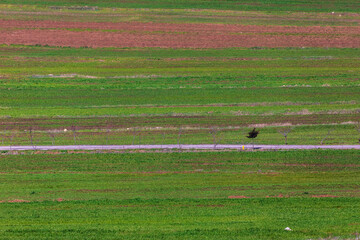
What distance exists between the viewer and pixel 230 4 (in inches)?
3578

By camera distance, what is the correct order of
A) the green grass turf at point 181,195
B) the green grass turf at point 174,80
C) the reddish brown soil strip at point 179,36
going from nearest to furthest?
the green grass turf at point 181,195 → the green grass turf at point 174,80 → the reddish brown soil strip at point 179,36

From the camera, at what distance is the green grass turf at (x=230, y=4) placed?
3529 inches

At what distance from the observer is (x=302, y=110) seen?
57.1 meters

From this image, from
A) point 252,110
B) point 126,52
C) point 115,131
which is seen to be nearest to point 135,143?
point 115,131

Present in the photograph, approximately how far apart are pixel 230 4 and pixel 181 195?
56882mm

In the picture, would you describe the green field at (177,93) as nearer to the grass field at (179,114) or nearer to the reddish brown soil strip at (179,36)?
A: the grass field at (179,114)

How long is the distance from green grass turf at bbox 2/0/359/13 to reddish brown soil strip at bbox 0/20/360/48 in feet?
27.3

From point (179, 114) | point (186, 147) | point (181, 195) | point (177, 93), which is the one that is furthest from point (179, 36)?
point (181, 195)

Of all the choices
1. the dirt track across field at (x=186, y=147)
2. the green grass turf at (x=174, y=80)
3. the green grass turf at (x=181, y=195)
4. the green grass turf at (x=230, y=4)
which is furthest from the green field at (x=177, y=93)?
the green grass turf at (x=230, y=4)

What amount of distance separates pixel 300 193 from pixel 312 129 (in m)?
13.3

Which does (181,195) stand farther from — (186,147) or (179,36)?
(179,36)

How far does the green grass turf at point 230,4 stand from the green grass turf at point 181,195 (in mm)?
47480

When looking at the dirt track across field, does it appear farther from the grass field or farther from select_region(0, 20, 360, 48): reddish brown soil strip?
select_region(0, 20, 360, 48): reddish brown soil strip

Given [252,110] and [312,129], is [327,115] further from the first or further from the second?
[252,110]
